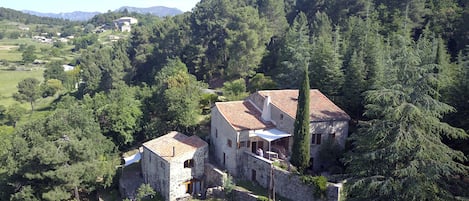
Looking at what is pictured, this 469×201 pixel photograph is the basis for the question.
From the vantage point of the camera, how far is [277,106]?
35250 millimetres

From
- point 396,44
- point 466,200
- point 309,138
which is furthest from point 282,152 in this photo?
point 396,44

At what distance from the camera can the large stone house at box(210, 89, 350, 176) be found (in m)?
33.8

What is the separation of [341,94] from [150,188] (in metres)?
19.7

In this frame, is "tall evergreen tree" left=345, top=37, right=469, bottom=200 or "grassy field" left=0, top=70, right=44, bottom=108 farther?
"grassy field" left=0, top=70, right=44, bottom=108

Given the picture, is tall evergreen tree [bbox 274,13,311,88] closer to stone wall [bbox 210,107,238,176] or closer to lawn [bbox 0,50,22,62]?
stone wall [bbox 210,107,238,176]

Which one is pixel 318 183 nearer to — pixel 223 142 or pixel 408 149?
pixel 408 149

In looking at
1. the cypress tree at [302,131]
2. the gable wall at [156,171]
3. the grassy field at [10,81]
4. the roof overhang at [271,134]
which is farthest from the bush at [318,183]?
the grassy field at [10,81]

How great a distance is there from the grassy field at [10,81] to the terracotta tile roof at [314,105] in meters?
73.1

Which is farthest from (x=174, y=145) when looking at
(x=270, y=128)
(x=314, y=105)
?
(x=314, y=105)

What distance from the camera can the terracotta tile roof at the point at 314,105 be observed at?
34.1 meters

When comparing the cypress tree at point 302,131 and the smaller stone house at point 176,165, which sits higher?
the cypress tree at point 302,131

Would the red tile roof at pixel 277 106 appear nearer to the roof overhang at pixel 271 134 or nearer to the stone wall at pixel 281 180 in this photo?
the roof overhang at pixel 271 134

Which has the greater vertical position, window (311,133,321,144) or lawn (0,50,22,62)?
window (311,133,321,144)

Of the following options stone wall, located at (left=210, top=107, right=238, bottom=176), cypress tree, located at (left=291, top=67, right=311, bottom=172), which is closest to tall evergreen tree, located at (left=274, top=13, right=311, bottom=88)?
stone wall, located at (left=210, top=107, right=238, bottom=176)
